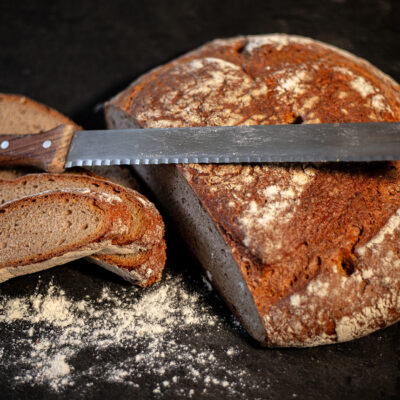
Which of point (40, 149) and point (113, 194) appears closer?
point (113, 194)

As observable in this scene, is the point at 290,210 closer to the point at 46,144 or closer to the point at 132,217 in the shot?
the point at 132,217

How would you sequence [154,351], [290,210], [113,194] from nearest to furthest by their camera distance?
[290,210] → [154,351] → [113,194]

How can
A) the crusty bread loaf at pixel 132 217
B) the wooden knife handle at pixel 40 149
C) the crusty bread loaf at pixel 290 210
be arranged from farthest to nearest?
the wooden knife handle at pixel 40 149, the crusty bread loaf at pixel 132 217, the crusty bread loaf at pixel 290 210

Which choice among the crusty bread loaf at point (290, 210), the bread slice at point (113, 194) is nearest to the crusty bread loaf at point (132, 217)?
the bread slice at point (113, 194)

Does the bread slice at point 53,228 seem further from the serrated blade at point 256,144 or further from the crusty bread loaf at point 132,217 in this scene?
the serrated blade at point 256,144

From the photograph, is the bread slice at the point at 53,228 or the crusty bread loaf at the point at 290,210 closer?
the crusty bread loaf at the point at 290,210

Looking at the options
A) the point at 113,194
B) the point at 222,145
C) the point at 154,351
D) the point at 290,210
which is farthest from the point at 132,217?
the point at 290,210

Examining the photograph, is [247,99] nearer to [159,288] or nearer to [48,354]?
[159,288]

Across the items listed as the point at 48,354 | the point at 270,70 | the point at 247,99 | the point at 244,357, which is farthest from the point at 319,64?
the point at 48,354
